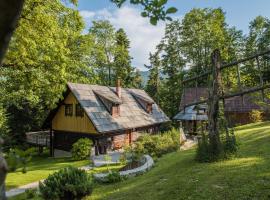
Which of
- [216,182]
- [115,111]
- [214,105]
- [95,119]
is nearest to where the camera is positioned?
[216,182]

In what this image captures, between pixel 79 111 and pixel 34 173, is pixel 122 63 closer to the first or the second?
pixel 79 111

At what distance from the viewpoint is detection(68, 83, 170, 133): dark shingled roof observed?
25.6 metres

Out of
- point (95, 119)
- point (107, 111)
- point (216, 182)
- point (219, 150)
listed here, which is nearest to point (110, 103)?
point (107, 111)

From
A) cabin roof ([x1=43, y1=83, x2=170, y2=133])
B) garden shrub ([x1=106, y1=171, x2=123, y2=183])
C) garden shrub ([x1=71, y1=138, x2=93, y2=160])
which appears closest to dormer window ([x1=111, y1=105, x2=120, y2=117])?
cabin roof ([x1=43, y1=83, x2=170, y2=133])

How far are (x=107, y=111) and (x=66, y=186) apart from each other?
18.1 m

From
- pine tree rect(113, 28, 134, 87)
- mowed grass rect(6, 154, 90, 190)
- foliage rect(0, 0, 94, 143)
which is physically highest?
pine tree rect(113, 28, 134, 87)

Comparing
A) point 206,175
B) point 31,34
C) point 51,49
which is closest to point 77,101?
point 51,49

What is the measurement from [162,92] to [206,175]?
4023 cm

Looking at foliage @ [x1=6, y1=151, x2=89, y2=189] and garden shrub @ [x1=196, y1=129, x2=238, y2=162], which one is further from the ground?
garden shrub @ [x1=196, y1=129, x2=238, y2=162]

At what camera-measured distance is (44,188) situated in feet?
31.9

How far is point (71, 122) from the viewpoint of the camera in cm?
2725

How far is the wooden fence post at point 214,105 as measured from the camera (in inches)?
417

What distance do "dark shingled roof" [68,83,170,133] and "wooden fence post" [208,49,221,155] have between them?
14722 millimetres

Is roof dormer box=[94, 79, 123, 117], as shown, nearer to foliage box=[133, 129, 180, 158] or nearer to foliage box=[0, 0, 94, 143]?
foliage box=[133, 129, 180, 158]
